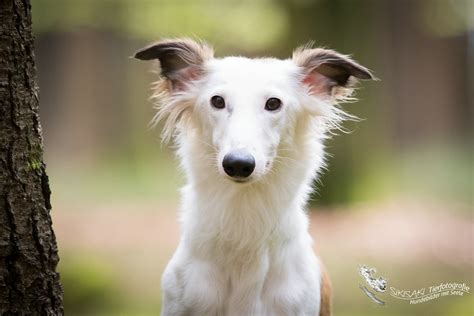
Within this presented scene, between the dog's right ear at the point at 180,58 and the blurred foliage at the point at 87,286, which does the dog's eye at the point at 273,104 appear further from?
the blurred foliage at the point at 87,286

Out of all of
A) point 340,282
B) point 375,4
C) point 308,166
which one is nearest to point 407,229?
point 340,282

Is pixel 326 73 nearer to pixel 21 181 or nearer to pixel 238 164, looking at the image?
pixel 238 164

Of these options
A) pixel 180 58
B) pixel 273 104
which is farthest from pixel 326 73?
pixel 180 58

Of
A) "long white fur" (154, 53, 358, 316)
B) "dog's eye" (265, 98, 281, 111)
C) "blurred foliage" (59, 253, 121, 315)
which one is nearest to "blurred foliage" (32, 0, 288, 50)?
"blurred foliage" (59, 253, 121, 315)

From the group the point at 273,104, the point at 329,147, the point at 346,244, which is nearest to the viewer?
the point at 273,104

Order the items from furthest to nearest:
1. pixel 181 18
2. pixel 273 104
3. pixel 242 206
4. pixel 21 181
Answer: pixel 181 18 → pixel 242 206 → pixel 273 104 → pixel 21 181

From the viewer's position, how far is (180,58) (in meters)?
4.59

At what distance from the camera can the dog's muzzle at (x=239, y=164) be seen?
152 inches

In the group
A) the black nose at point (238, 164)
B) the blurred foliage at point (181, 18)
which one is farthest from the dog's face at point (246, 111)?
the blurred foliage at point (181, 18)

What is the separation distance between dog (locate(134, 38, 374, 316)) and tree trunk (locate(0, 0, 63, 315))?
0.79 metres

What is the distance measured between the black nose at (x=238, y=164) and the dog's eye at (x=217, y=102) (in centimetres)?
45

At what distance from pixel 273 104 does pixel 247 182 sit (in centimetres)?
52

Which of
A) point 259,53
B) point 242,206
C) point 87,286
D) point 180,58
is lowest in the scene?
point 87,286

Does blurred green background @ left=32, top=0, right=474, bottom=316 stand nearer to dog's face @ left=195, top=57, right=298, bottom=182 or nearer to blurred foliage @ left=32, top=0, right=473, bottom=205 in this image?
blurred foliage @ left=32, top=0, right=473, bottom=205
